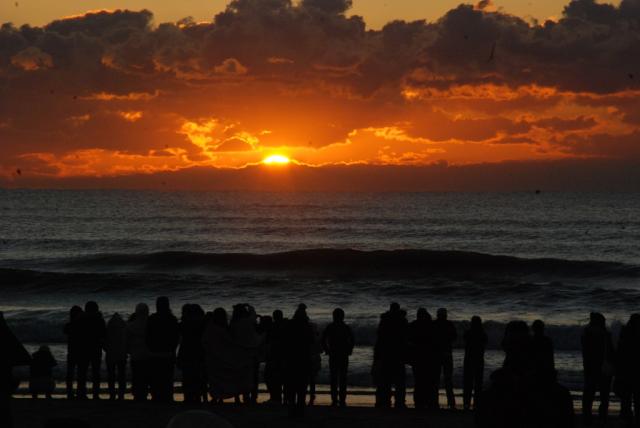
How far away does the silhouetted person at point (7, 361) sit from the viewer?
7.44 metres

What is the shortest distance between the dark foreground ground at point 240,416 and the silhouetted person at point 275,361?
0.82 metres

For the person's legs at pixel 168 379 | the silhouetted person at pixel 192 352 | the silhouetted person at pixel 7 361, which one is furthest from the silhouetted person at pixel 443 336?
the silhouetted person at pixel 7 361

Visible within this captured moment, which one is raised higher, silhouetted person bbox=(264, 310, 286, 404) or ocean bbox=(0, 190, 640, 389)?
silhouetted person bbox=(264, 310, 286, 404)

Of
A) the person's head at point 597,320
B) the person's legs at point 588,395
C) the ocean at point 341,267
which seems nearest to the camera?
the person's head at point 597,320

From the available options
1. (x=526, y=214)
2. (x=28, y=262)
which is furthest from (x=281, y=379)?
(x=526, y=214)

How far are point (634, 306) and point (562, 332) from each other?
900 centimetres

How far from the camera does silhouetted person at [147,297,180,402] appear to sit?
13.4 m

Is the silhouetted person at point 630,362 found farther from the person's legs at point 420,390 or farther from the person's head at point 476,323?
the person's legs at point 420,390

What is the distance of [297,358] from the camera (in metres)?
12.3

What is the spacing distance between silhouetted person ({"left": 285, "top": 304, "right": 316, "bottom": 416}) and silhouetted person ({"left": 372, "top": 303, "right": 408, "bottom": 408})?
1938 mm

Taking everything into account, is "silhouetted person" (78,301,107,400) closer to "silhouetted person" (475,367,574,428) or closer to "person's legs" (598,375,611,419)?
"person's legs" (598,375,611,419)

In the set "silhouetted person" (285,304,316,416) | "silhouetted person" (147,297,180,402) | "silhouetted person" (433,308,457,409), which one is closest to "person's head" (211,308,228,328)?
"silhouetted person" (147,297,180,402)

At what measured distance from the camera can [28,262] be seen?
55.8m

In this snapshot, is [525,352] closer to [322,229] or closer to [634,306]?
[634,306]
